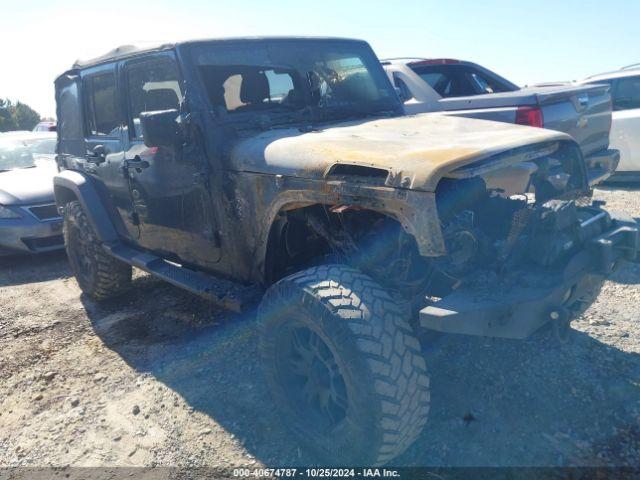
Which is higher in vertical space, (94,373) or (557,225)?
(557,225)

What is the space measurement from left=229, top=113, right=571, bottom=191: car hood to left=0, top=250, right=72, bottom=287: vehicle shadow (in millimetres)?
4062

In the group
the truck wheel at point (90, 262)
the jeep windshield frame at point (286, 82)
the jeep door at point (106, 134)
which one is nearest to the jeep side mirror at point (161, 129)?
the jeep windshield frame at point (286, 82)

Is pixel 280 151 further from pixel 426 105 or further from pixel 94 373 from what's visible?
pixel 426 105

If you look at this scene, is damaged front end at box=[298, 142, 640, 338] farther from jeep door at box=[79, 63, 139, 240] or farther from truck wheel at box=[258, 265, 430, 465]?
jeep door at box=[79, 63, 139, 240]

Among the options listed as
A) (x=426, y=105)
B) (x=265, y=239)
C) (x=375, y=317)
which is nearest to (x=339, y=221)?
(x=265, y=239)

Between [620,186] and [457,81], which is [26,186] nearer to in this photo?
[457,81]

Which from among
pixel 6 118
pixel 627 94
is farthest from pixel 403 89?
pixel 6 118

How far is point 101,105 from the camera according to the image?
427 centimetres

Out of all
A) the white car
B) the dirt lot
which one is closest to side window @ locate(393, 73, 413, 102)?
the dirt lot

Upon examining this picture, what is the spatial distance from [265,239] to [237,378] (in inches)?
41.0

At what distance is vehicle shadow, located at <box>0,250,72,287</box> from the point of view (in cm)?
589

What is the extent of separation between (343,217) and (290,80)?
4.17 ft

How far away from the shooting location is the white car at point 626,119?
7.69 meters

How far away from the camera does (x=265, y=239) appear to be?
294 cm
